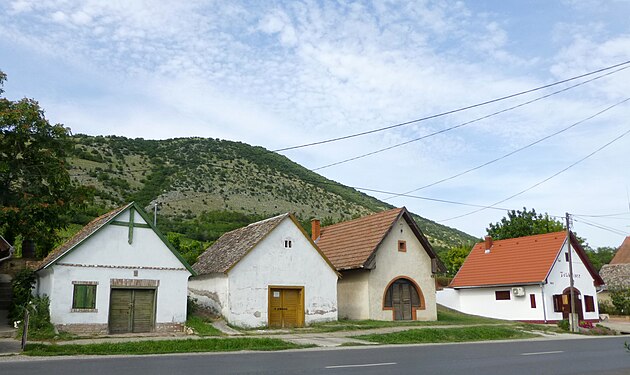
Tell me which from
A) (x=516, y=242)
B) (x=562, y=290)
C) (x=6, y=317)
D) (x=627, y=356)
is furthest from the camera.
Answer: (x=516, y=242)

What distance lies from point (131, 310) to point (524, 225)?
152ft

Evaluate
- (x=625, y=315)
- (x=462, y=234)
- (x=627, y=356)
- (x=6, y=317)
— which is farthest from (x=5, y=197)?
(x=462, y=234)

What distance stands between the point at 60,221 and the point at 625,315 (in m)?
40.2

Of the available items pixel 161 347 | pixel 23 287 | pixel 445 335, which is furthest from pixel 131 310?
pixel 445 335

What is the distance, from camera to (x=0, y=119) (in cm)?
2802

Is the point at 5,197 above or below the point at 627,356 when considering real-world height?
above

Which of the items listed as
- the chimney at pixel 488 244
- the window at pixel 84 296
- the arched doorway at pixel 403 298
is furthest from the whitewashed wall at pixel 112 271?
the chimney at pixel 488 244

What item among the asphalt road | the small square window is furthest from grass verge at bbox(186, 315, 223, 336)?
the asphalt road

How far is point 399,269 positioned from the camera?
3294 centimetres

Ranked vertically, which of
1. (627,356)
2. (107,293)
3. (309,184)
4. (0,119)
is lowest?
(627,356)

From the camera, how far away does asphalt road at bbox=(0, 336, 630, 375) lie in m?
12.6

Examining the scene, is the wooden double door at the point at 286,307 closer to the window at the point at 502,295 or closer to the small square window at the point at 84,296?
the small square window at the point at 84,296

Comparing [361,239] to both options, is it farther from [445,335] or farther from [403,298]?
[445,335]

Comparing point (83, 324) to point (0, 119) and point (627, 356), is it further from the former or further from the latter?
point (627, 356)
